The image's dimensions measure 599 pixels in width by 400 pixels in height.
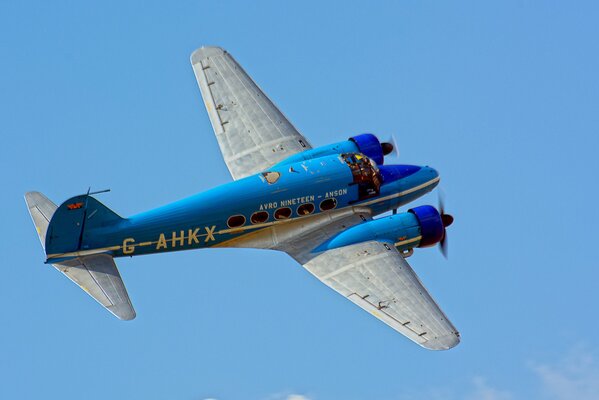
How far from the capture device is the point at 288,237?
75.4m

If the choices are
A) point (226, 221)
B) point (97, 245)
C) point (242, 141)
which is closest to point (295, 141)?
point (242, 141)

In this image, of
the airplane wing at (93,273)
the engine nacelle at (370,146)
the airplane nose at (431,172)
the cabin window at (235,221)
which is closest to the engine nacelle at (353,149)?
the engine nacelle at (370,146)

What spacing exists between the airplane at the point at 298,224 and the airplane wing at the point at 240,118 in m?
0.08

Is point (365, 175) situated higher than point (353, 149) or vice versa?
point (353, 149)

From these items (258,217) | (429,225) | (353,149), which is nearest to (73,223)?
(258,217)

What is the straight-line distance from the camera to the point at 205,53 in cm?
8588

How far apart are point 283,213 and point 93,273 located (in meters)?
10.3

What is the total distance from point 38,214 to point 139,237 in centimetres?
491

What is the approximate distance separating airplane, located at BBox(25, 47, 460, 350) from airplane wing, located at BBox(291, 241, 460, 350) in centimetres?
5

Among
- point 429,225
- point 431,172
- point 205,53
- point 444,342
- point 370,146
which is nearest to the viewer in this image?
point 444,342

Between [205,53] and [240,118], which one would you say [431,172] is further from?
[205,53]

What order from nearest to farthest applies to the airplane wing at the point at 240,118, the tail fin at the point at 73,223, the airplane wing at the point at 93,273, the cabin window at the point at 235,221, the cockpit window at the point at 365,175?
the airplane wing at the point at 93,273 < the tail fin at the point at 73,223 < the cabin window at the point at 235,221 < the cockpit window at the point at 365,175 < the airplane wing at the point at 240,118

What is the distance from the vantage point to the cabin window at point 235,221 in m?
74.2

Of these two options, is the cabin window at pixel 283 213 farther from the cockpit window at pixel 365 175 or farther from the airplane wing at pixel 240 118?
the airplane wing at pixel 240 118
